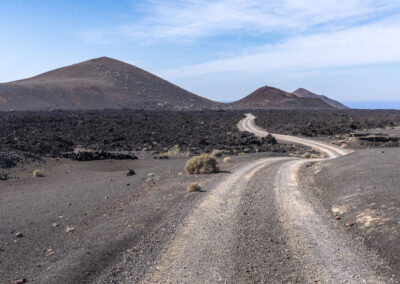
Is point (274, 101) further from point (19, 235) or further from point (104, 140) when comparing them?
point (19, 235)

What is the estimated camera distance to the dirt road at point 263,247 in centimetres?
666

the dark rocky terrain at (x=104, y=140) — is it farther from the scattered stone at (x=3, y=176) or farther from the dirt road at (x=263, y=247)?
the dirt road at (x=263, y=247)

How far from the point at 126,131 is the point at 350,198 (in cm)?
3896

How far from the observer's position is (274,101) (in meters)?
161

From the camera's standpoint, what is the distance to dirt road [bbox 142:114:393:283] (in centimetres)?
666

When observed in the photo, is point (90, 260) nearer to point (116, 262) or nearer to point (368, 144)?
point (116, 262)

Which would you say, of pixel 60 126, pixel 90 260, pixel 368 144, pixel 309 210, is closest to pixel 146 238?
pixel 90 260

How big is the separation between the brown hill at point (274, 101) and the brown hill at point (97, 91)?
32238 millimetres

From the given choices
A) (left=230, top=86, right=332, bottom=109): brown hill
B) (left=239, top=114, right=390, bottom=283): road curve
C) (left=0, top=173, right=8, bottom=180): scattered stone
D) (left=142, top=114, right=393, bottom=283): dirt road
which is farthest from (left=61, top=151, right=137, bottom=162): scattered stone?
(left=230, top=86, right=332, bottom=109): brown hill

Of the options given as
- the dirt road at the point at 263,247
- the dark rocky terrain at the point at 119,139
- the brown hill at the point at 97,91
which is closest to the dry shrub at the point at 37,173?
the dark rocky terrain at the point at 119,139

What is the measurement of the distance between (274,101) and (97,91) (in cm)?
8504

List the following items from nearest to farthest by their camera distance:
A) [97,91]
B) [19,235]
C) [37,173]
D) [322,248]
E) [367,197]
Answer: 1. [322,248]
2. [19,235]
3. [367,197]
4. [37,173]
5. [97,91]

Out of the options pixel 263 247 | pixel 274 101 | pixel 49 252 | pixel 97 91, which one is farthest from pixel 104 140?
pixel 274 101

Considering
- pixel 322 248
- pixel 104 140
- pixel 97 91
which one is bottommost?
pixel 104 140
